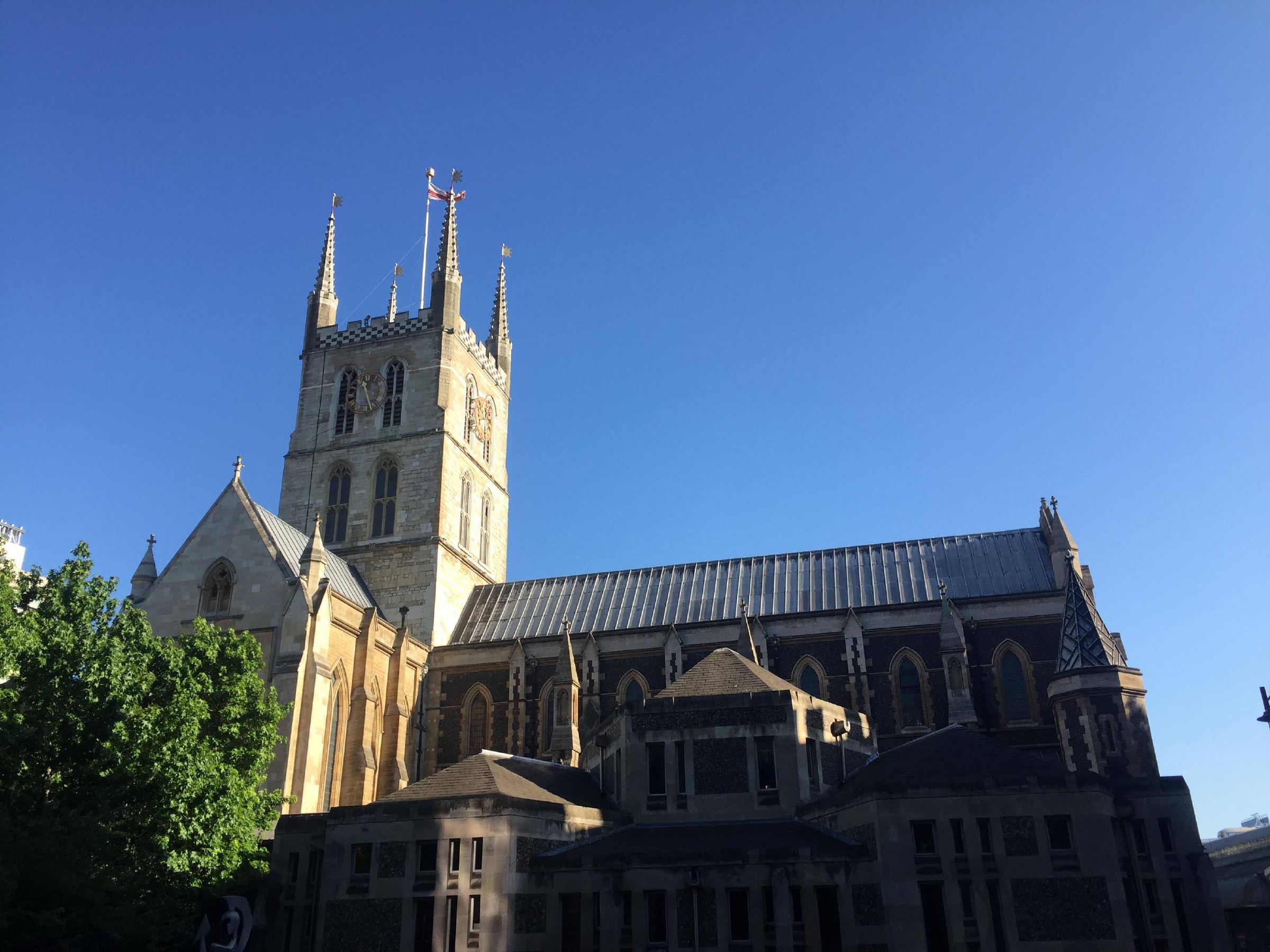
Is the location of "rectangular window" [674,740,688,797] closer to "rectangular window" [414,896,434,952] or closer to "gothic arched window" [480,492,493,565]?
"rectangular window" [414,896,434,952]

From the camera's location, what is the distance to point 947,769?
28.1 meters

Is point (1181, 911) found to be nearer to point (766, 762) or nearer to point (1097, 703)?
point (1097, 703)

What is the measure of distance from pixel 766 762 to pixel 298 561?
2056 centimetres

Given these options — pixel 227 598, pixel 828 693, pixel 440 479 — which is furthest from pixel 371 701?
pixel 828 693

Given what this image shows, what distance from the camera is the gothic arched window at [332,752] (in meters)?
36.9

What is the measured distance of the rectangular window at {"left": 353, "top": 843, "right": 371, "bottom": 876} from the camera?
29391mm

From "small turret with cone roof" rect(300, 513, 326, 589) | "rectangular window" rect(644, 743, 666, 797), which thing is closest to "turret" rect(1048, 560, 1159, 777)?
"rectangular window" rect(644, 743, 666, 797)

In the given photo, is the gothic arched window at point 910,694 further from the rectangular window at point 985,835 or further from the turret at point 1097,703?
the rectangular window at point 985,835

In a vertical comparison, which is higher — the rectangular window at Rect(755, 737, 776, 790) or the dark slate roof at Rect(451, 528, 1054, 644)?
the dark slate roof at Rect(451, 528, 1054, 644)

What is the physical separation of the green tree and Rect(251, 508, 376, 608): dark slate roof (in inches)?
375

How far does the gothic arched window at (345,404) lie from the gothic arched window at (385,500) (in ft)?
11.3

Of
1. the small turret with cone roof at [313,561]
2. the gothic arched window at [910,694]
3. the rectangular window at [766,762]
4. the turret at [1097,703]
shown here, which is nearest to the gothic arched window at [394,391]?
the small turret with cone roof at [313,561]

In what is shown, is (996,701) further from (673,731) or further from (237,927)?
(237,927)

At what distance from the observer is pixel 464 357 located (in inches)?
2211
